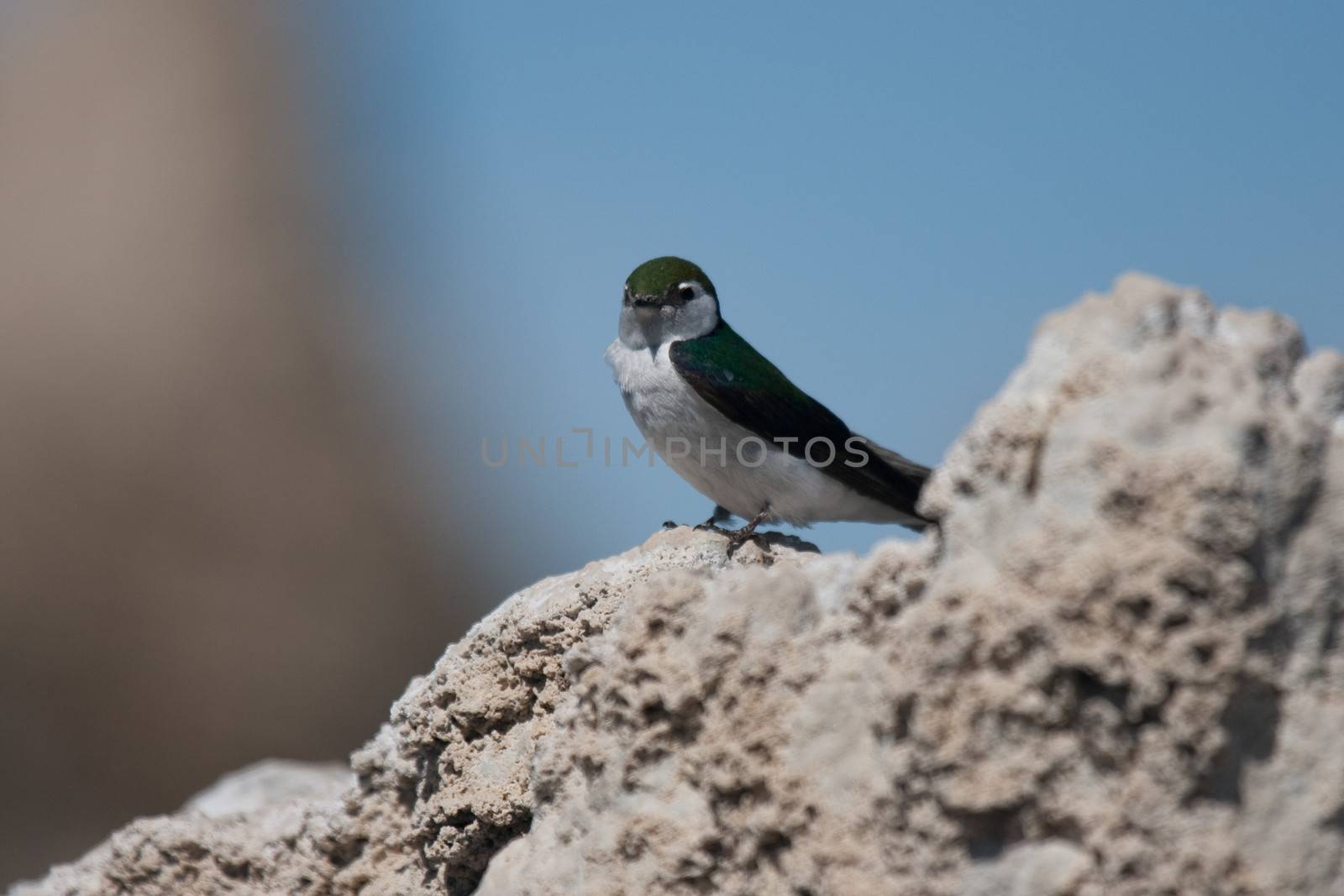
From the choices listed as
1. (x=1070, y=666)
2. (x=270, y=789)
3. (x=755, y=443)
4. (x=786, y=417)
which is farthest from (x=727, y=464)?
(x=1070, y=666)

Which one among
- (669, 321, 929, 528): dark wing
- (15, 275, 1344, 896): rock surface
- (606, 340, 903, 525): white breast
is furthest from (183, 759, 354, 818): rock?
(15, 275, 1344, 896): rock surface

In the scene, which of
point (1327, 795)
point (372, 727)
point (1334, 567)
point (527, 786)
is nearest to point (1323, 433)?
point (1334, 567)

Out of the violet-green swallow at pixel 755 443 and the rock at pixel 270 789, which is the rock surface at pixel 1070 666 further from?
the violet-green swallow at pixel 755 443

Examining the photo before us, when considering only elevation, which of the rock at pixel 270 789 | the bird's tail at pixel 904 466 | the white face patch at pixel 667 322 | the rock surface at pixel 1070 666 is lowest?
the rock surface at pixel 1070 666

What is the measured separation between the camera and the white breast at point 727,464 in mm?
6582

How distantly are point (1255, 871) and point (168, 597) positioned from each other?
569 inches

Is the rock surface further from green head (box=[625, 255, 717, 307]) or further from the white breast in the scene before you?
green head (box=[625, 255, 717, 307])

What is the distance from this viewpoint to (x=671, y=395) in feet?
22.4

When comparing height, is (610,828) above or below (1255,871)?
above

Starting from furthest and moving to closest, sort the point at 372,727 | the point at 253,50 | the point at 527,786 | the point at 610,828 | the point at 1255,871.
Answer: the point at 253,50, the point at 372,727, the point at 527,786, the point at 610,828, the point at 1255,871

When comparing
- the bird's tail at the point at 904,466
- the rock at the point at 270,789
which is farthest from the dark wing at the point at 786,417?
the rock at the point at 270,789

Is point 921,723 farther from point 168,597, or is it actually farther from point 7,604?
point 7,604

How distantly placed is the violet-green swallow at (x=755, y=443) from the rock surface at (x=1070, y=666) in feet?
11.6

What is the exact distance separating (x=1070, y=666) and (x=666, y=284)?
530 centimetres
